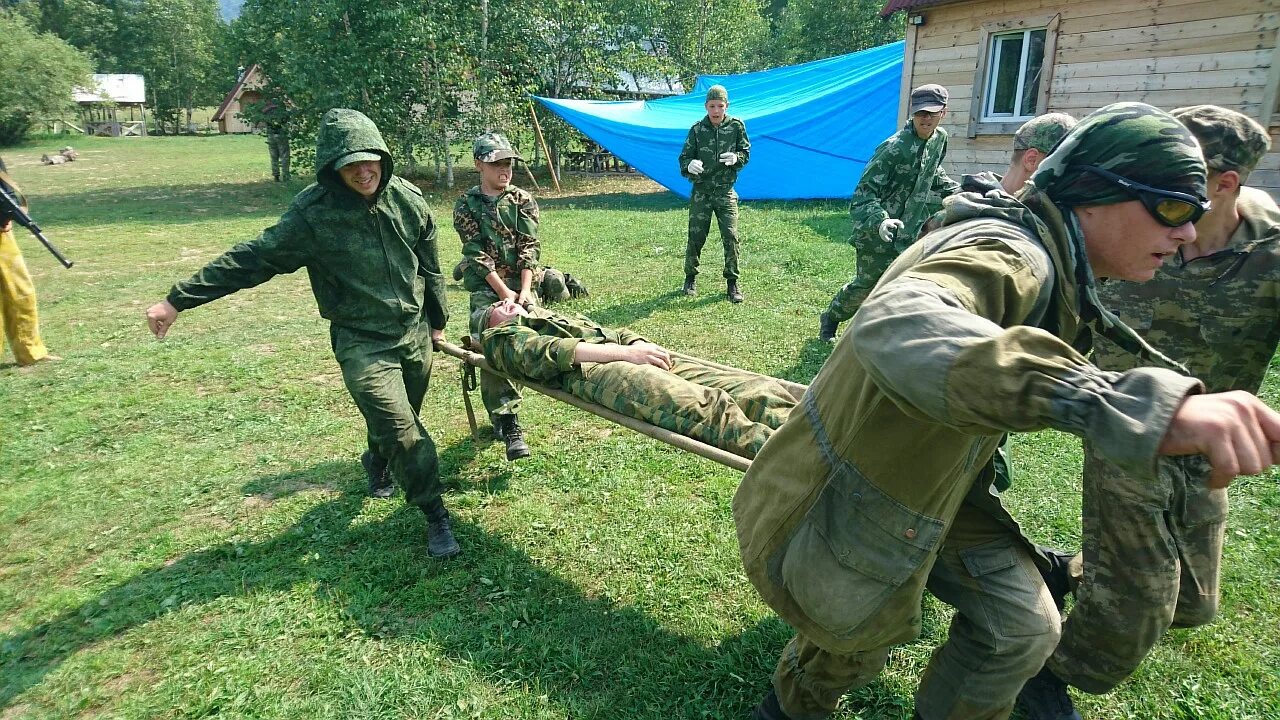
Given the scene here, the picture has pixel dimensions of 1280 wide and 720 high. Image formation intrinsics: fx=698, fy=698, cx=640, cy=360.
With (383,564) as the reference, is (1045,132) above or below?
above

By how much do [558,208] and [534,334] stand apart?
489 inches

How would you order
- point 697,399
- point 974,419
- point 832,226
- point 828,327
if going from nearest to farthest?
1. point 974,419
2. point 697,399
3. point 828,327
4. point 832,226

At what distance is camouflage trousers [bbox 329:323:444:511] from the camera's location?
11.8 feet

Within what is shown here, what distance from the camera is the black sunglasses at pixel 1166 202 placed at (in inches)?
60.7

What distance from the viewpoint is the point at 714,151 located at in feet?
27.5

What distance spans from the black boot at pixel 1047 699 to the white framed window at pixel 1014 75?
9.63 m

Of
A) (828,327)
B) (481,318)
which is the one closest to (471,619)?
(481,318)

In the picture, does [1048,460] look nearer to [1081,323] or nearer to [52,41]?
[1081,323]

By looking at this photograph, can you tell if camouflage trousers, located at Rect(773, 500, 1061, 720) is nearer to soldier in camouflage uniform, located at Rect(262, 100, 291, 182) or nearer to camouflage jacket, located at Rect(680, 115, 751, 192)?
camouflage jacket, located at Rect(680, 115, 751, 192)

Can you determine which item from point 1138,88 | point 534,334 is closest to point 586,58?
point 1138,88

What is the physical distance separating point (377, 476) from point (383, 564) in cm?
86

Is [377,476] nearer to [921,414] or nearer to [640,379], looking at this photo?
[640,379]

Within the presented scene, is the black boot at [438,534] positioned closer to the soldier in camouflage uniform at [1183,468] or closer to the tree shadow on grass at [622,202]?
the soldier in camouflage uniform at [1183,468]

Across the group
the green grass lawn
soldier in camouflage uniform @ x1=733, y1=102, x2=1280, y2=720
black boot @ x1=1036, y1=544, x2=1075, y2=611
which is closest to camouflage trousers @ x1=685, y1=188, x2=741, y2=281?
the green grass lawn
